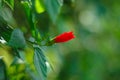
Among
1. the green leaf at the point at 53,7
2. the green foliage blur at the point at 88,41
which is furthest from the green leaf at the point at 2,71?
the green foliage blur at the point at 88,41

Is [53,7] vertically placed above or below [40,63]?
above

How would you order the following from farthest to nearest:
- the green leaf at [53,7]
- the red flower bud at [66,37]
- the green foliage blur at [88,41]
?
the green foliage blur at [88,41] → the red flower bud at [66,37] → the green leaf at [53,7]

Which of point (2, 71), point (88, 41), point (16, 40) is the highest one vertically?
point (16, 40)

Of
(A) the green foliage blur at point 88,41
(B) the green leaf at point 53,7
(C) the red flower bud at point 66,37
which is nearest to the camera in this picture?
(B) the green leaf at point 53,7

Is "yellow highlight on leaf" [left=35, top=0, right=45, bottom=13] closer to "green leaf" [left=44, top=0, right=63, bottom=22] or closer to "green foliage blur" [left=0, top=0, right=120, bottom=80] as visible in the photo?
"green leaf" [left=44, top=0, right=63, bottom=22]

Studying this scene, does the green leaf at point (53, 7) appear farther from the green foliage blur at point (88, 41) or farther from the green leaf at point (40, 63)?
the green foliage blur at point (88, 41)

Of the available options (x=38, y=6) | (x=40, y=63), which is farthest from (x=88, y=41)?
(x=40, y=63)

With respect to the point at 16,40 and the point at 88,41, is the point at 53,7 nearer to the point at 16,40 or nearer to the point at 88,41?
the point at 16,40

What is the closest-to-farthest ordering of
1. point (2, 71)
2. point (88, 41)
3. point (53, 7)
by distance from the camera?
point (53, 7)
point (2, 71)
point (88, 41)
